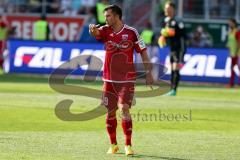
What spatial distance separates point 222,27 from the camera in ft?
119

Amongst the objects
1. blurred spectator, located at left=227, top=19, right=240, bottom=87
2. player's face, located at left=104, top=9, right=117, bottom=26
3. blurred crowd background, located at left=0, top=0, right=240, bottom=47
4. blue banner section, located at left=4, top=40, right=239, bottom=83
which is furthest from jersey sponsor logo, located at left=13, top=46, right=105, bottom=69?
player's face, located at left=104, top=9, right=117, bottom=26

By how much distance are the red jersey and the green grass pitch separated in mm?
1159

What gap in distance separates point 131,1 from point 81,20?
2643 millimetres

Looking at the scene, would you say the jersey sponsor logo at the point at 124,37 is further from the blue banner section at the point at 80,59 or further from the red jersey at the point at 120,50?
the blue banner section at the point at 80,59

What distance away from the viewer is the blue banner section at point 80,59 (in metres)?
28.4

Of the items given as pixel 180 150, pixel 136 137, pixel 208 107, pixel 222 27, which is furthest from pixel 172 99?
pixel 222 27

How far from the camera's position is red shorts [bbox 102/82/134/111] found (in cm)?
1234

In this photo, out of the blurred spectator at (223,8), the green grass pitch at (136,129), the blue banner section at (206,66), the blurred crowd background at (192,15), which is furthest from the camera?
the blurred spectator at (223,8)

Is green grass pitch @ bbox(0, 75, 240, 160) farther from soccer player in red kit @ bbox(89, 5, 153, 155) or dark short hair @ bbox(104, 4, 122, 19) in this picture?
dark short hair @ bbox(104, 4, 122, 19)

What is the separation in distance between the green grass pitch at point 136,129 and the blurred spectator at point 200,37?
12.3m

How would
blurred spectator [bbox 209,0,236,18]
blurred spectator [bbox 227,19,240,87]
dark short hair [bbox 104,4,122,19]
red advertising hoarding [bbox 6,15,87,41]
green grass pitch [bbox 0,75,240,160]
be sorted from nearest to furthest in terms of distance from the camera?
dark short hair [bbox 104,4,122,19], green grass pitch [bbox 0,75,240,160], blurred spectator [bbox 227,19,240,87], blurred spectator [bbox 209,0,236,18], red advertising hoarding [bbox 6,15,87,41]

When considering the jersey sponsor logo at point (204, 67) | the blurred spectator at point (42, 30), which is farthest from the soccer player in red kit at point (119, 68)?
the blurred spectator at point (42, 30)

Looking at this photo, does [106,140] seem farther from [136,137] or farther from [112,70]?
[112,70]

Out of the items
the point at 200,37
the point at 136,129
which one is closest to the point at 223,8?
the point at 200,37
